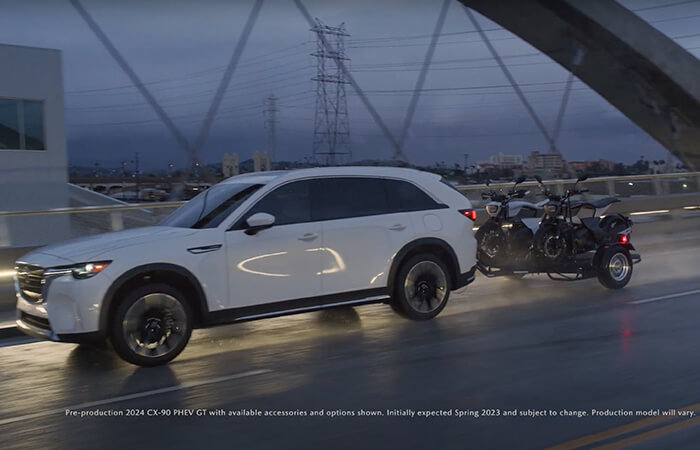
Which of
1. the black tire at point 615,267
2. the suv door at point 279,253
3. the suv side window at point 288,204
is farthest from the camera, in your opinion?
the black tire at point 615,267

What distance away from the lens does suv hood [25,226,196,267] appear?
6.97 metres

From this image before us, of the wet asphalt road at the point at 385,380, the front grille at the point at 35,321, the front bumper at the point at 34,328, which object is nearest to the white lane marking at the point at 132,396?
the wet asphalt road at the point at 385,380

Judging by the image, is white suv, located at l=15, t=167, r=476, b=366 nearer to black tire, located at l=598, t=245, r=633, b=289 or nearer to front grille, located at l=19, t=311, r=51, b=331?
front grille, located at l=19, t=311, r=51, b=331

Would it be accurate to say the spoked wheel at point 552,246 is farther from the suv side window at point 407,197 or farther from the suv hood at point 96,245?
the suv hood at point 96,245

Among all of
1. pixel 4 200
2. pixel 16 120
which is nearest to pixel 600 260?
pixel 4 200

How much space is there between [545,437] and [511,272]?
6.17m

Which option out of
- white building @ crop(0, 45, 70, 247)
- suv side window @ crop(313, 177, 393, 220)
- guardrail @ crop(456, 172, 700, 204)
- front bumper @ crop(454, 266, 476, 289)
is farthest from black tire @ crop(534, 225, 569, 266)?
white building @ crop(0, 45, 70, 247)

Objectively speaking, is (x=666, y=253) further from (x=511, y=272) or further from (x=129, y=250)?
(x=129, y=250)

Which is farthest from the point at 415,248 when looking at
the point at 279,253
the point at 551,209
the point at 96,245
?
the point at 96,245

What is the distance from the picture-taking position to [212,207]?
806 centimetres

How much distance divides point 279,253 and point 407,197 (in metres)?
2.00

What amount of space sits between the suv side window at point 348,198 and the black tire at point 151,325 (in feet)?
6.10

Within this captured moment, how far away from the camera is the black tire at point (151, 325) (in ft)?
22.7

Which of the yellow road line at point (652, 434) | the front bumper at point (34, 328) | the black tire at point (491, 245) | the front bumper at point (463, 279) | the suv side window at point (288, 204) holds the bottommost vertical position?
the yellow road line at point (652, 434)
